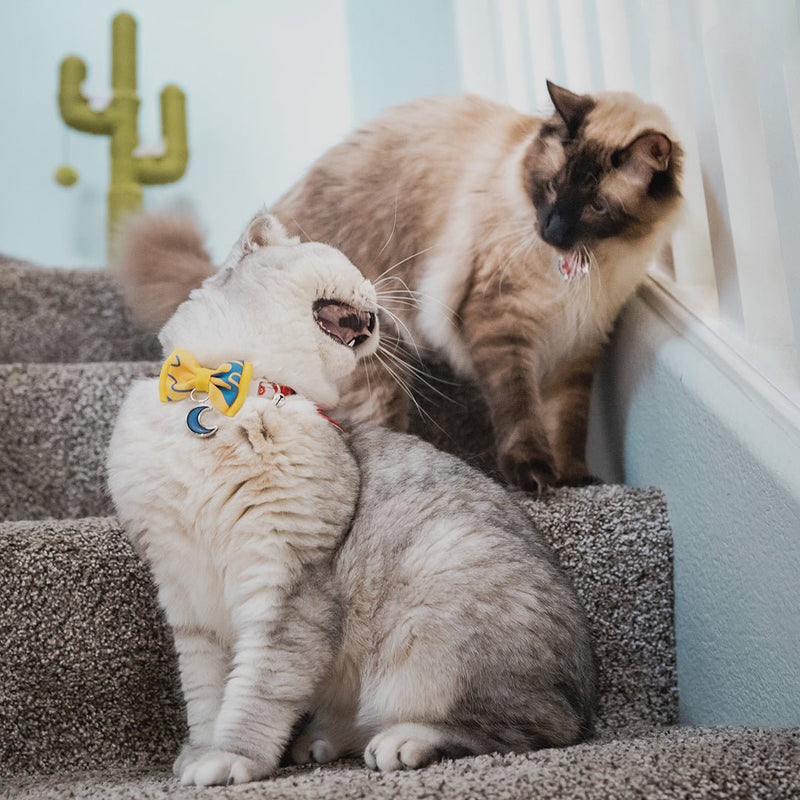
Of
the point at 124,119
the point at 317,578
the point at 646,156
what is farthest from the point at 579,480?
the point at 124,119

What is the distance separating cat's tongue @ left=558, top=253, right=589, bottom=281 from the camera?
1.74 m

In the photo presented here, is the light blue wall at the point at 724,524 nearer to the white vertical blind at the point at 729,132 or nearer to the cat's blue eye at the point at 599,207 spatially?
the white vertical blind at the point at 729,132

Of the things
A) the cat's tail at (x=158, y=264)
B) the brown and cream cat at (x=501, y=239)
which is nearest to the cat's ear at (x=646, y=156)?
the brown and cream cat at (x=501, y=239)

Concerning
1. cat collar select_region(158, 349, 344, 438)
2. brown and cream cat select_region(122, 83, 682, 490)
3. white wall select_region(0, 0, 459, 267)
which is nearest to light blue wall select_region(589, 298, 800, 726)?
brown and cream cat select_region(122, 83, 682, 490)

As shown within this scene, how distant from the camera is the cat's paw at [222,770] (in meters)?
1.05

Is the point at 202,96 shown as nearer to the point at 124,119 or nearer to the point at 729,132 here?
the point at 124,119

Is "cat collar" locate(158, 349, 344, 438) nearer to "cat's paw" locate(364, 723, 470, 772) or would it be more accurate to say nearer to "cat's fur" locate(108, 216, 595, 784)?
"cat's fur" locate(108, 216, 595, 784)

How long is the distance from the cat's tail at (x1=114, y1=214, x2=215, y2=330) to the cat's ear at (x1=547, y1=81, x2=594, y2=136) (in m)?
0.81

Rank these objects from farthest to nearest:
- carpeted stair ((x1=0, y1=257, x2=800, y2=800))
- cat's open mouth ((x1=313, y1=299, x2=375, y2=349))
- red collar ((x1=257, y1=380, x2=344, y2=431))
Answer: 1. cat's open mouth ((x1=313, y1=299, x2=375, y2=349))
2. red collar ((x1=257, y1=380, x2=344, y2=431))
3. carpeted stair ((x1=0, y1=257, x2=800, y2=800))

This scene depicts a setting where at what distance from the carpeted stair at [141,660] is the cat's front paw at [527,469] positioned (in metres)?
0.06

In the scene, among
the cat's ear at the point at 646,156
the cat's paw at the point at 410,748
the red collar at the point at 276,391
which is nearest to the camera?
the cat's paw at the point at 410,748

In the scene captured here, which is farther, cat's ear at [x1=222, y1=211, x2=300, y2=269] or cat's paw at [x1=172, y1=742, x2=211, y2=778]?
cat's ear at [x1=222, y1=211, x2=300, y2=269]

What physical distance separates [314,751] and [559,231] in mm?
996

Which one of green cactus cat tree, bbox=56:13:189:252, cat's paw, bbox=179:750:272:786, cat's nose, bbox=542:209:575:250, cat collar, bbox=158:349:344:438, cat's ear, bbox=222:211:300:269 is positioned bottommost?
cat's paw, bbox=179:750:272:786
